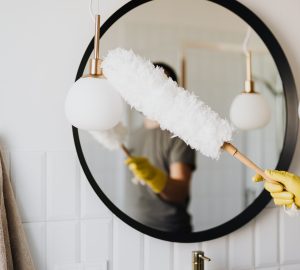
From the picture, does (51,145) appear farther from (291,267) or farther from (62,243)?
(291,267)

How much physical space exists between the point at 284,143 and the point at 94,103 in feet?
2.11

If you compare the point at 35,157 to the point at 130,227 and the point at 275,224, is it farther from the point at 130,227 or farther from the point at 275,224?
the point at 275,224

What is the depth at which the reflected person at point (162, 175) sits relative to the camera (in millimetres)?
1114

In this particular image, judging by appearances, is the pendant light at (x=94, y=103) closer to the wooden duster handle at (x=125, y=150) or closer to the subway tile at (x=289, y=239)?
the wooden duster handle at (x=125, y=150)

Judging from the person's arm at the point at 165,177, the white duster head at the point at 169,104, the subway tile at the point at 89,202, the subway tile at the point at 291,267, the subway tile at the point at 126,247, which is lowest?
the subway tile at the point at 291,267

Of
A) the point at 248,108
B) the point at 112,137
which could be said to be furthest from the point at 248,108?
the point at 112,137

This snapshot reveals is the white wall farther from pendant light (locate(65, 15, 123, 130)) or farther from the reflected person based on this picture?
pendant light (locate(65, 15, 123, 130))

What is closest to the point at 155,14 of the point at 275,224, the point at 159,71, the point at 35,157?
the point at 159,71

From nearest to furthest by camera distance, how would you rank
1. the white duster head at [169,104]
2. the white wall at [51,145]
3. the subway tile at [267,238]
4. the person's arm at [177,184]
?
the white duster head at [169,104] < the white wall at [51,145] < the person's arm at [177,184] < the subway tile at [267,238]

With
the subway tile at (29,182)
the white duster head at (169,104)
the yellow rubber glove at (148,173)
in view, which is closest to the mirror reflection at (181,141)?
the yellow rubber glove at (148,173)

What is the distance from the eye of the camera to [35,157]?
41.4 inches

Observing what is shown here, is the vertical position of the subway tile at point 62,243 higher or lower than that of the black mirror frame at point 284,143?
lower

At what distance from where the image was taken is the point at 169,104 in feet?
2.77

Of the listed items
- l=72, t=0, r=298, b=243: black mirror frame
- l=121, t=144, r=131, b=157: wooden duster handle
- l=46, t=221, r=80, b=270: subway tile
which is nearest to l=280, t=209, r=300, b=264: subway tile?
l=72, t=0, r=298, b=243: black mirror frame
